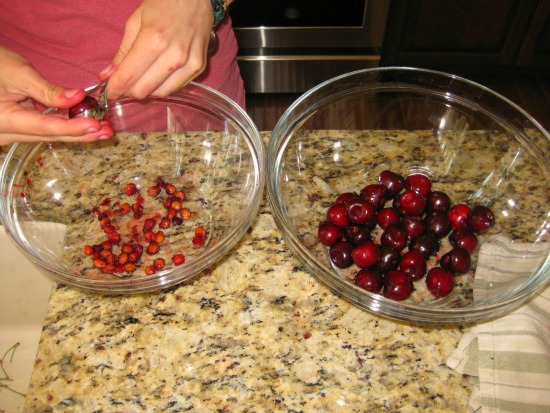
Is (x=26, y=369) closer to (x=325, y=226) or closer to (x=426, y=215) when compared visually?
(x=325, y=226)

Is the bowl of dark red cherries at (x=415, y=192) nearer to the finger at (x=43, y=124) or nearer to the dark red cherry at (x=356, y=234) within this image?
the dark red cherry at (x=356, y=234)

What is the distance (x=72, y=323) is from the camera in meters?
1.09

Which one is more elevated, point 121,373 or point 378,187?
point 378,187

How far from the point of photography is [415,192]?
1.23 m

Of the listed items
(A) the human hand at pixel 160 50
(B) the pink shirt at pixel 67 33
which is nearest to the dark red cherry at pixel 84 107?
(A) the human hand at pixel 160 50

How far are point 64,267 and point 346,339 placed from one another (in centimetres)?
71

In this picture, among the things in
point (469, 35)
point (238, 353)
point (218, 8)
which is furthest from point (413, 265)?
point (469, 35)

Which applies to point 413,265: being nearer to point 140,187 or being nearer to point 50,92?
point 140,187

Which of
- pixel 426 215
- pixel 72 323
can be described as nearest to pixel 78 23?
pixel 72 323

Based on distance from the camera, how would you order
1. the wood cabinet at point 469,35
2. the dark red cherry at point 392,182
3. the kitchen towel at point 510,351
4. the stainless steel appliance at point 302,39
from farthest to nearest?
the wood cabinet at point 469,35, the stainless steel appliance at point 302,39, the dark red cherry at point 392,182, the kitchen towel at point 510,351

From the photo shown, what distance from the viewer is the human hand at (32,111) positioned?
1.01 m

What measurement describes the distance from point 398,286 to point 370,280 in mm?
63

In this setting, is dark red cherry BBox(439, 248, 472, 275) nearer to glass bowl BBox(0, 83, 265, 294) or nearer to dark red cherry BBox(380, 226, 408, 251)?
dark red cherry BBox(380, 226, 408, 251)

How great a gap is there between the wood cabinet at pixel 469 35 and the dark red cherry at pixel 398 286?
212cm
